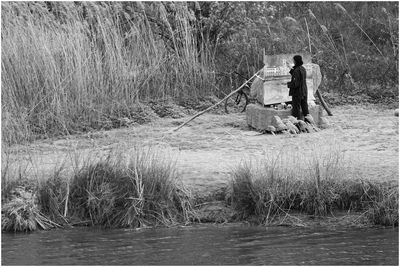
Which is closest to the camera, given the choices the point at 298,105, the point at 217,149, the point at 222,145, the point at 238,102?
the point at 217,149

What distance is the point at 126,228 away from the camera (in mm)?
10266

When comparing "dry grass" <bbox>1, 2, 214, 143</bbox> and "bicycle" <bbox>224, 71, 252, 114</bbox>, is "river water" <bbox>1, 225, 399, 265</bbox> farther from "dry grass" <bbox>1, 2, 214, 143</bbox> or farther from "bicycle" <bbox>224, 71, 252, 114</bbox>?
"bicycle" <bbox>224, 71, 252, 114</bbox>

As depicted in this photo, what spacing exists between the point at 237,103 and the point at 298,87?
8.26ft

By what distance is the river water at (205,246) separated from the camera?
8914mm

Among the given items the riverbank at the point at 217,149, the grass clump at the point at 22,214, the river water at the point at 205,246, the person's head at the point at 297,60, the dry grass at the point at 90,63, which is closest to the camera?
the river water at the point at 205,246

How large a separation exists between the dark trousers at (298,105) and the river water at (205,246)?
4356 mm

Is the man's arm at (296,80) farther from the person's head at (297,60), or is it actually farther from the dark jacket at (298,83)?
the person's head at (297,60)

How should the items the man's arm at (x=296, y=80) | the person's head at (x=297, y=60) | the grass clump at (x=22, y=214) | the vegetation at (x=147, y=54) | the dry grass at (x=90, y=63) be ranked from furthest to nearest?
the vegetation at (x=147, y=54)
the dry grass at (x=90, y=63)
the person's head at (x=297, y=60)
the man's arm at (x=296, y=80)
the grass clump at (x=22, y=214)

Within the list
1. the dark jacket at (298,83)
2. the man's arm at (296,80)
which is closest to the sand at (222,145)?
the dark jacket at (298,83)

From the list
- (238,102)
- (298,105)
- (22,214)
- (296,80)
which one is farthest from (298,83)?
(22,214)

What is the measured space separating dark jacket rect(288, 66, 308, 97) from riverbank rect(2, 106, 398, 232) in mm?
695

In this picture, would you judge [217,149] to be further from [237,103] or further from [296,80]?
[237,103]

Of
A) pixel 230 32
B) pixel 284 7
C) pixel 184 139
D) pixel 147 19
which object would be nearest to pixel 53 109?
pixel 184 139

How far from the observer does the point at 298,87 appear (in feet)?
46.5
